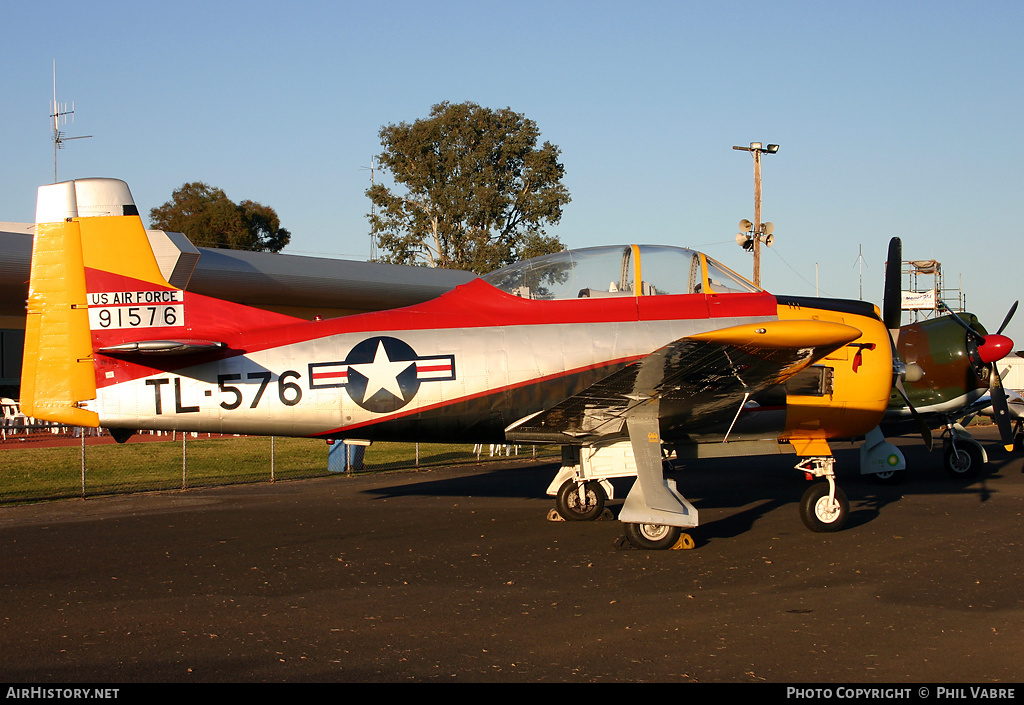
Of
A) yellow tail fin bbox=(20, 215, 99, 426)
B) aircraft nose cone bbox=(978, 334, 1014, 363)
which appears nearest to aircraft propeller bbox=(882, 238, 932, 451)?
aircraft nose cone bbox=(978, 334, 1014, 363)

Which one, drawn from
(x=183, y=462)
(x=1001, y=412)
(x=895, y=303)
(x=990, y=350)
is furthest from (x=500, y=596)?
(x=183, y=462)

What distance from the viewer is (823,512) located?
1010 cm

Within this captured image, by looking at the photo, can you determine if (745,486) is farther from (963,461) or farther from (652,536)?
(652,536)

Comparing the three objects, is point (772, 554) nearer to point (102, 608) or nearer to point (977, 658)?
point (977, 658)

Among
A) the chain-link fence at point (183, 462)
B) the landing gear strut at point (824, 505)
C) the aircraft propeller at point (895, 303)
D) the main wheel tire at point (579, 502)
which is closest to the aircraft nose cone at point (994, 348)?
the aircraft propeller at point (895, 303)

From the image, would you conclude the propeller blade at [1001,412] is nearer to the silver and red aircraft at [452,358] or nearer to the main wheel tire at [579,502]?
the silver and red aircraft at [452,358]

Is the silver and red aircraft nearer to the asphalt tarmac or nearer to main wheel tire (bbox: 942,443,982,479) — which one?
the asphalt tarmac

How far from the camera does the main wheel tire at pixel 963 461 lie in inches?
649

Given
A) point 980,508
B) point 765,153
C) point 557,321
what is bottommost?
point 980,508

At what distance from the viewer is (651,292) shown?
372 inches

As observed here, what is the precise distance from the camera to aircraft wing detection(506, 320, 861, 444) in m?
7.57

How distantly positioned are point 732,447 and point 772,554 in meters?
1.73

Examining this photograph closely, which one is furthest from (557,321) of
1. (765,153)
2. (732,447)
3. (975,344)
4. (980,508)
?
(765,153)

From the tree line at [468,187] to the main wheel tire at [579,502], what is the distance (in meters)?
32.1
